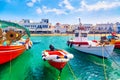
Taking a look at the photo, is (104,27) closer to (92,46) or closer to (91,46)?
(91,46)

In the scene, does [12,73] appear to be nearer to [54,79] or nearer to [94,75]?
[54,79]

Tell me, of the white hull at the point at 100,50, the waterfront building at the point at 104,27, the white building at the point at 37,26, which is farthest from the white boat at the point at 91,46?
the waterfront building at the point at 104,27

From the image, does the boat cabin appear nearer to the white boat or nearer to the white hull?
the white boat

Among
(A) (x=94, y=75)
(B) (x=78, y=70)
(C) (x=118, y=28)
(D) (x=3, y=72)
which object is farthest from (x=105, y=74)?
(C) (x=118, y=28)

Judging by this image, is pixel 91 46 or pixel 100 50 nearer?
pixel 100 50

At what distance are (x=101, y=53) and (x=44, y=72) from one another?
10.2 m

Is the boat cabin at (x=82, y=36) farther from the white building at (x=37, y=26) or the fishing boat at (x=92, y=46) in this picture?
the white building at (x=37, y=26)

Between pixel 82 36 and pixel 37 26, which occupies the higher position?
pixel 37 26

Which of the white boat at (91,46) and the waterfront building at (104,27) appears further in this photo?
the waterfront building at (104,27)

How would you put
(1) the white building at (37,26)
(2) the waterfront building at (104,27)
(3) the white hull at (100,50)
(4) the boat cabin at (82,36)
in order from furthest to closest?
(2) the waterfront building at (104,27) < (1) the white building at (37,26) < (4) the boat cabin at (82,36) < (3) the white hull at (100,50)

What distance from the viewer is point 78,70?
1959 centimetres

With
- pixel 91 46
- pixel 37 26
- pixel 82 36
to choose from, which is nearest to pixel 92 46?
pixel 91 46

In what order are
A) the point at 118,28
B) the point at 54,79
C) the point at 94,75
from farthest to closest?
1. the point at 118,28
2. the point at 94,75
3. the point at 54,79

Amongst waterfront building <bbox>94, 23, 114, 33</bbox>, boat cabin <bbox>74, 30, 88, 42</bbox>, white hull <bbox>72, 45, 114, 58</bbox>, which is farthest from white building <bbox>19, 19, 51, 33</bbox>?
white hull <bbox>72, 45, 114, 58</bbox>
